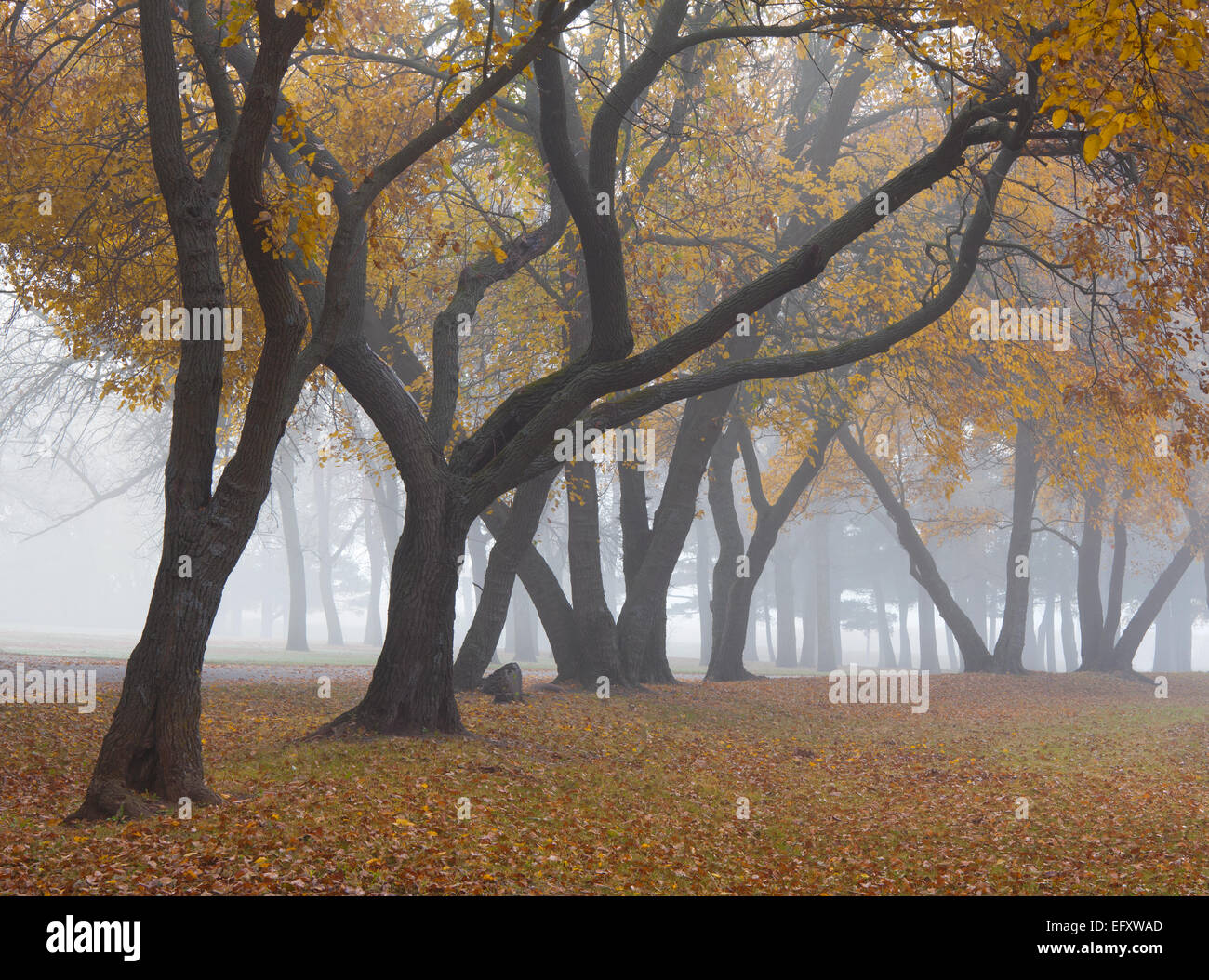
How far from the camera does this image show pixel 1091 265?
36.1 ft

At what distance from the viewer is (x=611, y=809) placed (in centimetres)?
911

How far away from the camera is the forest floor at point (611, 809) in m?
6.62

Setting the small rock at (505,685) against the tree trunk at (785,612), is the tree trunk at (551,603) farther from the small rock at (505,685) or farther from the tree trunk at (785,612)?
the tree trunk at (785,612)

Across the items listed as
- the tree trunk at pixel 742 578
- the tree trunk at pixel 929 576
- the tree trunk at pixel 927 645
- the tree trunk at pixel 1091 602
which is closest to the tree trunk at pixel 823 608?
the tree trunk at pixel 927 645

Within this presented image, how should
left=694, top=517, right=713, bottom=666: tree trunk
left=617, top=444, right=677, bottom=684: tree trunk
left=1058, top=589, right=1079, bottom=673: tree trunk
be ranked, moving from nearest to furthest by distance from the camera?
left=617, top=444, right=677, bottom=684: tree trunk < left=1058, top=589, right=1079, bottom=673: tree trunk < left=694, top=517, right=713, bottom=666: tree trunk

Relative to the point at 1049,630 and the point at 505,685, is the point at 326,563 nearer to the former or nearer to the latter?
the point at 1049,630

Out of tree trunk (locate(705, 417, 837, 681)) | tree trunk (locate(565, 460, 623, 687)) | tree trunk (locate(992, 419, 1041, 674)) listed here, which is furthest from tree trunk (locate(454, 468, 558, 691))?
tree trunk (locate(992, 419, 1041, 674))

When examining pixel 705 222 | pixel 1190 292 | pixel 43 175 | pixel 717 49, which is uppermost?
pixel 717 49

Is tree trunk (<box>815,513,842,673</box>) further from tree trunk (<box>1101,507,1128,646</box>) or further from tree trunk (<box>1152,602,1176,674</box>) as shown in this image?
tree trunk (<box>1152,602,1176,674</box>)

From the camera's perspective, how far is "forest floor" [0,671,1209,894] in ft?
21.7

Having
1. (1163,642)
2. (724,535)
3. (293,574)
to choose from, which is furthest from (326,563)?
(1163,642)
